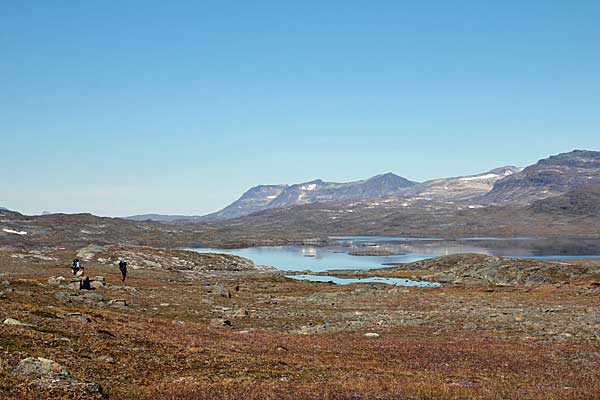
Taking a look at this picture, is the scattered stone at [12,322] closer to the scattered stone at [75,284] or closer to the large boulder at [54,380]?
the large boulder at [54,380]

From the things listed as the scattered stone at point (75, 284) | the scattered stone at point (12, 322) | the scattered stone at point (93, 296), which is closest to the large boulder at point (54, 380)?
the scattered stone at point (12, 322)

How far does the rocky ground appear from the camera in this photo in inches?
816

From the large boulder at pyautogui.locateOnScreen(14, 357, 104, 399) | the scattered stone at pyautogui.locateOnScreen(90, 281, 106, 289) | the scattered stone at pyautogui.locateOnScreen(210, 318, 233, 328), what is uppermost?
the large boulder at pyautogui.locateOnScreen(14, 357, 104, 399)

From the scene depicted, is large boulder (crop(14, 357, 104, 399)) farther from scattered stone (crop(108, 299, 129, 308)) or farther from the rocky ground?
scattered stone (crop(108, 299, 129, 308))

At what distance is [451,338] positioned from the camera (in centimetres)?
4291

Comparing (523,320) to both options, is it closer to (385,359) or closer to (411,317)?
(411,317)

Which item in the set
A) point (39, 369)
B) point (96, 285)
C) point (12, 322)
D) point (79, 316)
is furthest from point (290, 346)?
point (96, 285)

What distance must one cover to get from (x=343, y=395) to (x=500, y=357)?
58.1 feet

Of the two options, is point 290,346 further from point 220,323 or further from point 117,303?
→ point 117,303

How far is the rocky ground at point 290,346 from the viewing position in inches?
816

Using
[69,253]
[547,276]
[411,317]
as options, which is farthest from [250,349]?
[69,253]

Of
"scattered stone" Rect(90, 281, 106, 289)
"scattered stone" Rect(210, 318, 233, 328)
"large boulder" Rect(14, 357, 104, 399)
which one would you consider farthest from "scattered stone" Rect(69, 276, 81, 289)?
"large boulder" Rect(14, 357, 104, 399)

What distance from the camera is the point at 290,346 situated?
35719 mm

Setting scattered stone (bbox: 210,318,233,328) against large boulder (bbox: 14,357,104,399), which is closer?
large boulder (bbox: 14,357,104,399)
